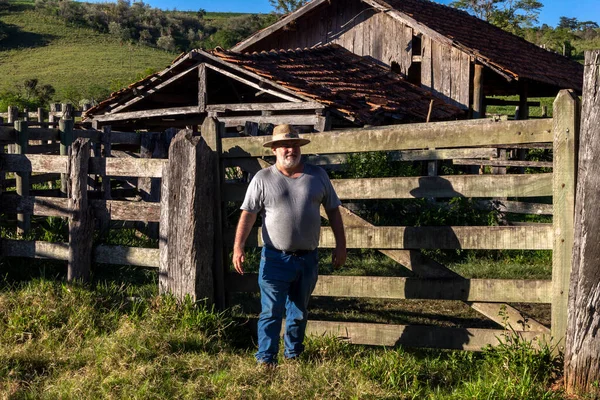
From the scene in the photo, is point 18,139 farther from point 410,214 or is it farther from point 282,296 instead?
point 282,296

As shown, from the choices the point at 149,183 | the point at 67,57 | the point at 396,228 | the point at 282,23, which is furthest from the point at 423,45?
the point at 67,57

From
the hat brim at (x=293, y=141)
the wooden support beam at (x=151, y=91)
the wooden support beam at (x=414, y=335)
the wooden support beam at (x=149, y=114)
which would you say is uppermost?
the wooden support beam at (x=151, y=91)

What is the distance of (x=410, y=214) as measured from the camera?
9.98 metres

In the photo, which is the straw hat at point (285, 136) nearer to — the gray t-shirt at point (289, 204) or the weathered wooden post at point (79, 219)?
the gray t-shirt at point (289, 204)

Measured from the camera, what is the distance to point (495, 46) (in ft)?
63.0

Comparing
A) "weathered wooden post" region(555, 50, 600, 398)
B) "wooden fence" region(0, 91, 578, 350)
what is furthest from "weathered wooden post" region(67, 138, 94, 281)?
"weathered wooden post" region(555, 50, 600, 398)

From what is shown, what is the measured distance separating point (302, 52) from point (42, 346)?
12187mm

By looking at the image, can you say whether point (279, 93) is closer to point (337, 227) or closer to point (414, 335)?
point (337, 227)

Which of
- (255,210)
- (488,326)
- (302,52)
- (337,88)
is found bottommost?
(488,326)

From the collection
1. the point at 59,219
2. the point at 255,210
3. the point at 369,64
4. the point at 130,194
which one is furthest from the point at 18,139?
the point at 369,64

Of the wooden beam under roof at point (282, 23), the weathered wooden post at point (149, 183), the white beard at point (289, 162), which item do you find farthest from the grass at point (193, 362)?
the wooden beam under roof at point (282, 23)

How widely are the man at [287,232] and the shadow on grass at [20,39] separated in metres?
72.3

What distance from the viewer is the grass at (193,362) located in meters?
4.34

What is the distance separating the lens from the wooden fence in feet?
15.2
